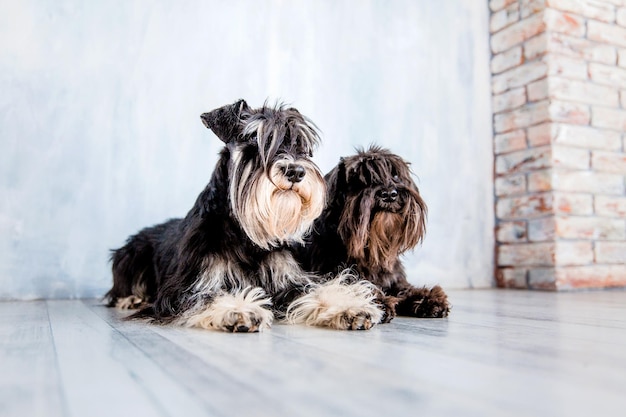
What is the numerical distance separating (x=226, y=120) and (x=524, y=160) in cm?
306

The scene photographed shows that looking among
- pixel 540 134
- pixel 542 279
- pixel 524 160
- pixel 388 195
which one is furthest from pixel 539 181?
pixel 388 195

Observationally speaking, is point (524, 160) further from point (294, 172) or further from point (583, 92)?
point (294, 172)

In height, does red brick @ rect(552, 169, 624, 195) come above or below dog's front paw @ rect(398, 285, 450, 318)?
above

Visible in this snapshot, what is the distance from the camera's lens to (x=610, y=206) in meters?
4.27

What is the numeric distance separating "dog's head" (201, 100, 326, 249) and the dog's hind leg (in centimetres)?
118

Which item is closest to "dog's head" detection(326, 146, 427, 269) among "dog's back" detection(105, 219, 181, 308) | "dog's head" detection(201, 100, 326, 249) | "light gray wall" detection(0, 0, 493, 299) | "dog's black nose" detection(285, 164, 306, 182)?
"dog's head" detection(201, 100, 326, 249)

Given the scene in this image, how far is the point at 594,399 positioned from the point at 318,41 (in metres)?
3.65

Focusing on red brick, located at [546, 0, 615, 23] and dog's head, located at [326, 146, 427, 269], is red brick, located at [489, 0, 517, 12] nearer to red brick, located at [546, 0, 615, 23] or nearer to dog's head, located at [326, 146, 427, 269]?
red brick, located at [546, 0, 615, 23]

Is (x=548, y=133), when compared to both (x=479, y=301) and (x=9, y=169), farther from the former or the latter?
(x=9, y=169)

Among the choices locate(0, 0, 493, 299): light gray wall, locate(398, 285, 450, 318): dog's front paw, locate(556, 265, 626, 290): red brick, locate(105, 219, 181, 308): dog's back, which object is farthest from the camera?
locate(556, 265, 626, 290): red brick

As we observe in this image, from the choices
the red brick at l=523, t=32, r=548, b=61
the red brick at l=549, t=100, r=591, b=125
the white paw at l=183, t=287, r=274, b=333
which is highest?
the red brick at l=523, t=32, r=548, b=61

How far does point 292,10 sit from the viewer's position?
4.11 meters

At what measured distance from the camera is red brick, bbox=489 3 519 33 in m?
4.50

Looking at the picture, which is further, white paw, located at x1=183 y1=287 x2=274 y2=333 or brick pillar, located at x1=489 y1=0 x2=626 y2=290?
brick pillar, located at x1=489 y1=0 x2=626 y2=290
